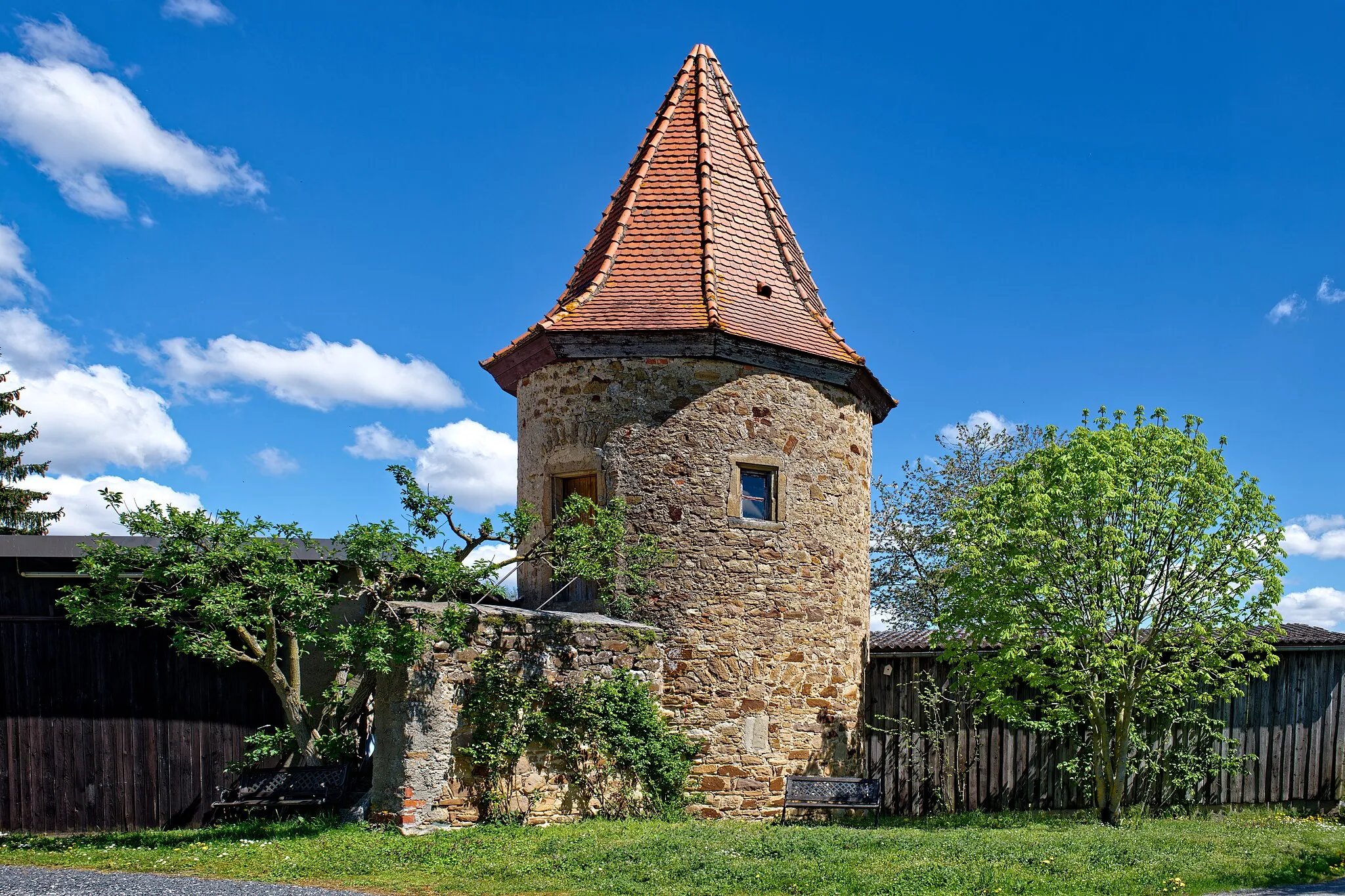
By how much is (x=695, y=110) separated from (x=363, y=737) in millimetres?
9419

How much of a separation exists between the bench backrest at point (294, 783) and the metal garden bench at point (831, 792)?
183 inches

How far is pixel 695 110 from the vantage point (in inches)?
591

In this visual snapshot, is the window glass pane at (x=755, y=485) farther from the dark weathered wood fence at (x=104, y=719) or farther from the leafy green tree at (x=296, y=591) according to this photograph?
the dark weathered wood fence at (x=104, y=719)

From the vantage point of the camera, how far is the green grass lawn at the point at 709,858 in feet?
25.9

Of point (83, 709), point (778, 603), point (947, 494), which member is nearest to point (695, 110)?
point (778, 603)

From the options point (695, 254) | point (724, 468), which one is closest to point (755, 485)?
point (724, 468)

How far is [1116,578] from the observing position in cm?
1180

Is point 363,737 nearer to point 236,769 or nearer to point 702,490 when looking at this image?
point 236,769

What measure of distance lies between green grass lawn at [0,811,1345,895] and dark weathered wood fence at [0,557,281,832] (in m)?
0.48

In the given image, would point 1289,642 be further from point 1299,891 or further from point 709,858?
point 709,858

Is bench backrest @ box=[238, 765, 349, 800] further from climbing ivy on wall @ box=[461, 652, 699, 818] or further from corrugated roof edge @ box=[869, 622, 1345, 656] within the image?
corrugated roof edge @ box=[869, 622, 1345, 656]

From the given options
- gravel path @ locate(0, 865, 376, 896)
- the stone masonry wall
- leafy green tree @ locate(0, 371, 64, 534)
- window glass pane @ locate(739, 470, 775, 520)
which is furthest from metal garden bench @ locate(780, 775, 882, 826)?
leafy green tree @ locate(0, 371, 64, 534)

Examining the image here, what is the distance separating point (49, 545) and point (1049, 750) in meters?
11.7

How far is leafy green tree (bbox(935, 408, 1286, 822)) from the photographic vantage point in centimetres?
1158
